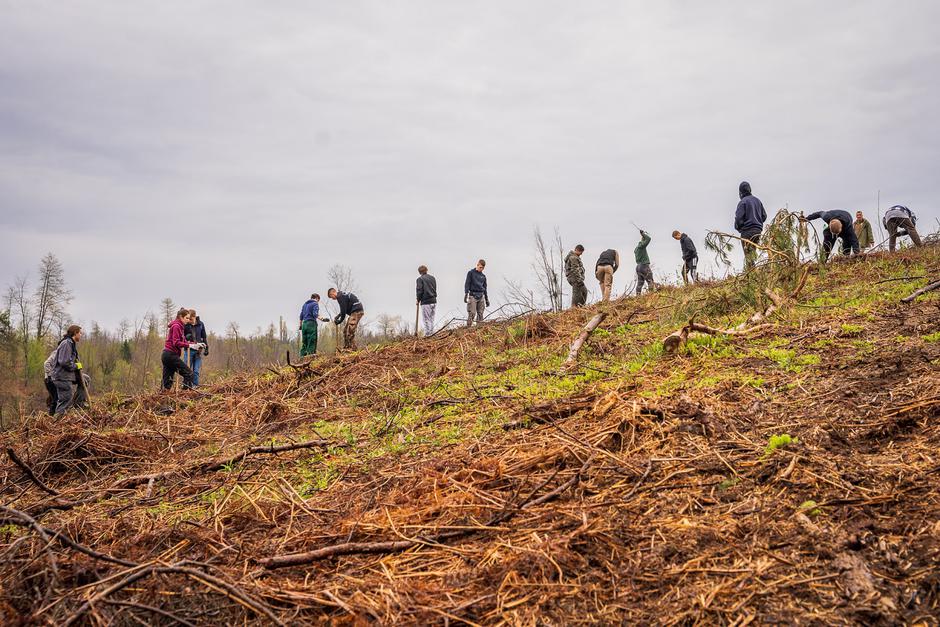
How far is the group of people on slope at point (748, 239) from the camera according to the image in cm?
1158

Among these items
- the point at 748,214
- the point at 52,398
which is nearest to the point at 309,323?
the point at 52,398

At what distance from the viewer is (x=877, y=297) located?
26.4 feet

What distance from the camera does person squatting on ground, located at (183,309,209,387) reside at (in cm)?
1407

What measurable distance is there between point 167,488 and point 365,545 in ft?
10.2

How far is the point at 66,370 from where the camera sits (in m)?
11.1

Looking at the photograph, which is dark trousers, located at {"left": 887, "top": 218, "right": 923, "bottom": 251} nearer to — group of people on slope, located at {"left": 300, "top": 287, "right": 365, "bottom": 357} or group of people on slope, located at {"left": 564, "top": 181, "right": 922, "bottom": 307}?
group of people on slope, located at {"left": 564, "top": 181, "right": 922, "bottom": 307}

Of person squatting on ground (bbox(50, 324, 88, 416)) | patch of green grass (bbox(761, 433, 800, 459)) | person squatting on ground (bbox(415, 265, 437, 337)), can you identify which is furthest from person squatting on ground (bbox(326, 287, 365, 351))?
patch of green grass (bbox(761, 433, 800, 459))

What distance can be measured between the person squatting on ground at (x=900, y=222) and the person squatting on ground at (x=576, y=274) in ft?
23.0

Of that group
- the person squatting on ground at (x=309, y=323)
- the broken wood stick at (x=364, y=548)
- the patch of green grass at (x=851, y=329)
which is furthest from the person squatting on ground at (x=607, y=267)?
the broken wood stick at (x=364, y=548)

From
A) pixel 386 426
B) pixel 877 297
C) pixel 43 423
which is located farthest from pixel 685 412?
pixel 43 423

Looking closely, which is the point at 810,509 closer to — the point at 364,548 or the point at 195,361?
the point at 364,548

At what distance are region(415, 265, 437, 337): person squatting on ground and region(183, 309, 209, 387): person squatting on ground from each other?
5.57 m

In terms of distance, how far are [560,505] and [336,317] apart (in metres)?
13.1

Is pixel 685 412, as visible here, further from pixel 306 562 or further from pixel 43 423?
pixel 43 423
